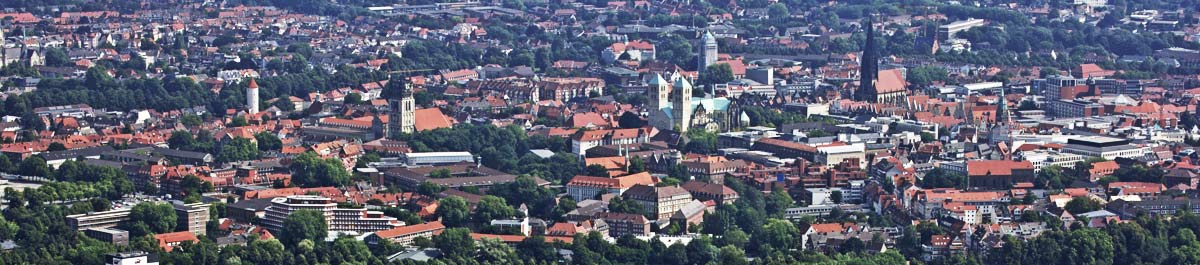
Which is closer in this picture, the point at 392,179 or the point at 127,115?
the point at 392,179

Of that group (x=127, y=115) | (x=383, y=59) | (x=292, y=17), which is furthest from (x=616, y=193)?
(x=292, y=17)

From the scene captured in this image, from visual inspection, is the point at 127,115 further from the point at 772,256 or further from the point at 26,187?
the point at 772,256

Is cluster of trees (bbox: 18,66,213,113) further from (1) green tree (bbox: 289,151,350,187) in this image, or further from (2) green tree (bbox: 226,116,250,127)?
(1) green tree (bbox: 289,151,350,187)

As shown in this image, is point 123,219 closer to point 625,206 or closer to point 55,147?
point 625,206

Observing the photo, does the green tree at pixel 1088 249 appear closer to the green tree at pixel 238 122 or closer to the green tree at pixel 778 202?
the green tree at pixel 778 202

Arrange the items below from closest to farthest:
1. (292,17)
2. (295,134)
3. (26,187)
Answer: (26,187), (295,134), (292,17)

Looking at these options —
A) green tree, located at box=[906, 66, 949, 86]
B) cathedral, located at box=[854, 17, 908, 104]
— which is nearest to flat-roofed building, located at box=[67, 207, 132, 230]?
cathedral, located at box=[854, 17, 908, 104]
